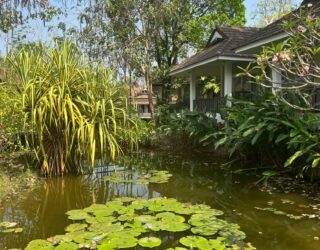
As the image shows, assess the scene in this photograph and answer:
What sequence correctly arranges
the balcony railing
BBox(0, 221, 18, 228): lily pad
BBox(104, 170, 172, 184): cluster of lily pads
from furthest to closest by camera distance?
the balcony railing → BBox(104, 170, 172, 184): cluster of lily pads → BBox(0, 221, 18, 228): lily pad

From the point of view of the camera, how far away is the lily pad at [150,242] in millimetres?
3682

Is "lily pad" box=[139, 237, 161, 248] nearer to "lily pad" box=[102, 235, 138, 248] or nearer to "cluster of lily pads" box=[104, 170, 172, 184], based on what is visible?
"lily pad" box=[102, 235, 138, 248]

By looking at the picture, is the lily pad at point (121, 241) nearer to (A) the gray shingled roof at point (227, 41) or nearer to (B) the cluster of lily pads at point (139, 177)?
(B) the cluster of lily pads at point (139, 177)

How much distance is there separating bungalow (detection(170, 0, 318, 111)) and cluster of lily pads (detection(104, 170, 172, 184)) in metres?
2.71

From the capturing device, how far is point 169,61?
2291 centimetres

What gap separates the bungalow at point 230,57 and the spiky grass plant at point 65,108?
3.06m

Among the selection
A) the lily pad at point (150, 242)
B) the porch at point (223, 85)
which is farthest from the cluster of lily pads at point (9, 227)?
the porch at point (223, 85)

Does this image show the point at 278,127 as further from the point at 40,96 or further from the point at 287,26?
the point at 40,96

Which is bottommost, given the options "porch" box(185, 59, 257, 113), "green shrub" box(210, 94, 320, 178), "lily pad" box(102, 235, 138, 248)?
"lily pad" box(102, 235, 138, 248)

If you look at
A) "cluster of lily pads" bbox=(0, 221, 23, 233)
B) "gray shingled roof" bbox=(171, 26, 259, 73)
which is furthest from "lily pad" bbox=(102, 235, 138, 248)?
"gray shingled roof" bbox=(171, 26, 259, 73)

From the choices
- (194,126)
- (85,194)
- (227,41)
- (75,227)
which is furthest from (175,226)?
(227,41)

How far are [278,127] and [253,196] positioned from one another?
5.42 ft

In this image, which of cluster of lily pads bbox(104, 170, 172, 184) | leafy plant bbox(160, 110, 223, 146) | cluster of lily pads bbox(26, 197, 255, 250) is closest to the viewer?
cluster of lily pads bbox(26, 197, 255, 250)

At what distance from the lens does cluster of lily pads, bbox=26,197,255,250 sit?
3719 mm
